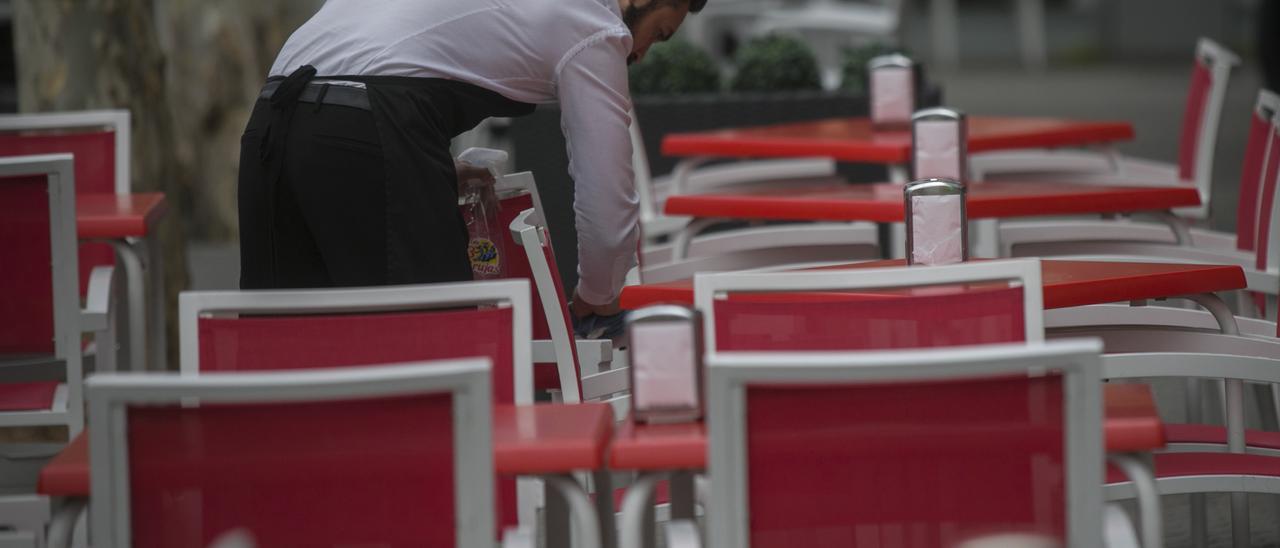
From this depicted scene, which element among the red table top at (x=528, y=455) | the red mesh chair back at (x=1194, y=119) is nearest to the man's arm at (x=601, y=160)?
the red table top at (x=528, y=455)

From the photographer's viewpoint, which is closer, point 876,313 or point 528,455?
point 528,455

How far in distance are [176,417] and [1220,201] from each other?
7353 millimetres

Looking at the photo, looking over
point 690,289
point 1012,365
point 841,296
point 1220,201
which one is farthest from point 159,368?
point 1220,201

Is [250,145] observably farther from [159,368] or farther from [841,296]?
[159,368]

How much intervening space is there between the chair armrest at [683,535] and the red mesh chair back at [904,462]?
4.0 inches

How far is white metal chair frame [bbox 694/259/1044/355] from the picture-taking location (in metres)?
2.36

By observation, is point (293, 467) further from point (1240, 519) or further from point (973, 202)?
point (973, 202)

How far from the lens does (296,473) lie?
2006mm

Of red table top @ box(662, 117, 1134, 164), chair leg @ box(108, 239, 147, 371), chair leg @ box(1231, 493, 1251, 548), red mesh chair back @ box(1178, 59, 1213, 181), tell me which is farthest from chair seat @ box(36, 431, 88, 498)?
red mesh chair back @ box(1178, 59, 1213, 181)

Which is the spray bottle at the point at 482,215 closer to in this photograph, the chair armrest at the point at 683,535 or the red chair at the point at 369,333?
the red chair at the point at 369,333

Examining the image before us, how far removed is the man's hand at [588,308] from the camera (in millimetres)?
3479

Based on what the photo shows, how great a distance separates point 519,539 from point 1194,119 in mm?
3930

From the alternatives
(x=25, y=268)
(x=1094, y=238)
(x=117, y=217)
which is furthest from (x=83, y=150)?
(x=1094, y=238)

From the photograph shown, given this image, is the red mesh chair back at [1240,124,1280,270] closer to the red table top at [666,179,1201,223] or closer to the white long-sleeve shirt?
the red table top at [666,179,1201,223]
